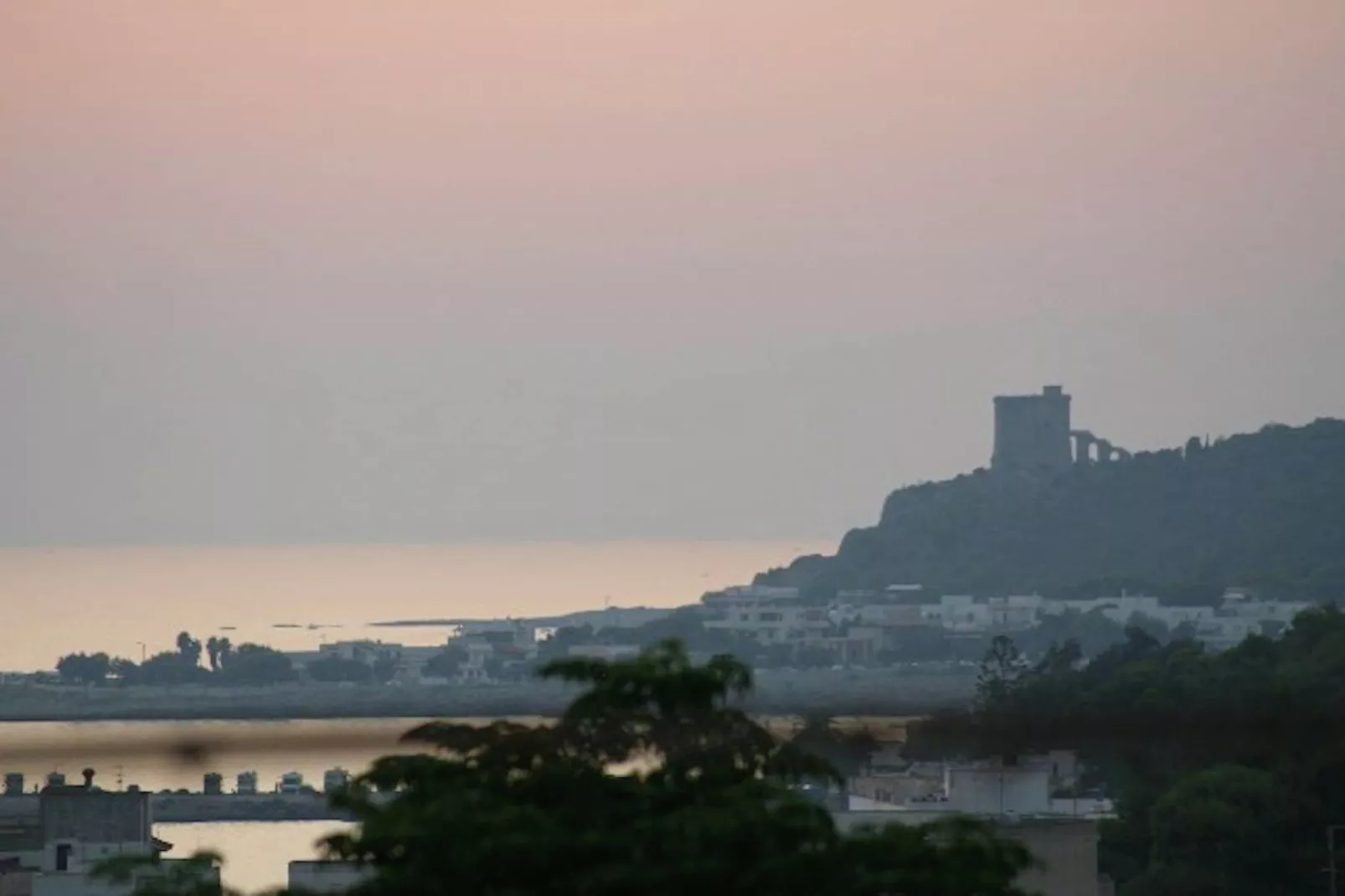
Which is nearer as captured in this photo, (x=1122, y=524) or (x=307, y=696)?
(x=307, y=696)

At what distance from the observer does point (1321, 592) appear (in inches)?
3059

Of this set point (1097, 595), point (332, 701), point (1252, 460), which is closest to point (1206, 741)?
point (332, 701)

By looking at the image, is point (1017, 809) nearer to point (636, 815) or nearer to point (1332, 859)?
point (1332, 859)

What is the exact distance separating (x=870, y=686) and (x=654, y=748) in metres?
57.0

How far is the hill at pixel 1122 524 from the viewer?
91188mm

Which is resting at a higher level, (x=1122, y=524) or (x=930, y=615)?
(x=1122, y=524)

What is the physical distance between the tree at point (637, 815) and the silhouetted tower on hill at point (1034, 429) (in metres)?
97.9

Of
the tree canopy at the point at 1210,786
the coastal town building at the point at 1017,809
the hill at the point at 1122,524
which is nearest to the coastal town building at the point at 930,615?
the hill at the point at 1122,524

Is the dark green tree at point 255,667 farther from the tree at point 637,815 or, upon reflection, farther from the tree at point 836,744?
the tree at point 637,815

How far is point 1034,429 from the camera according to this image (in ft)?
350

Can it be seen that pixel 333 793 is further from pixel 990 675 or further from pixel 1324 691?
pixel 990 675

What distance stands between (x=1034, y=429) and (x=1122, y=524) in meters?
8.87

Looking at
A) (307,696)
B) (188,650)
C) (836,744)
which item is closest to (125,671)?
(188,650)

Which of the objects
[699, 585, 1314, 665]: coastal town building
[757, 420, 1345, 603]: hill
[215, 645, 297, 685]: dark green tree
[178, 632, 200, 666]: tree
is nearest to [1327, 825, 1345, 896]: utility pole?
[215, 645, 297, 685]: dark green tree
